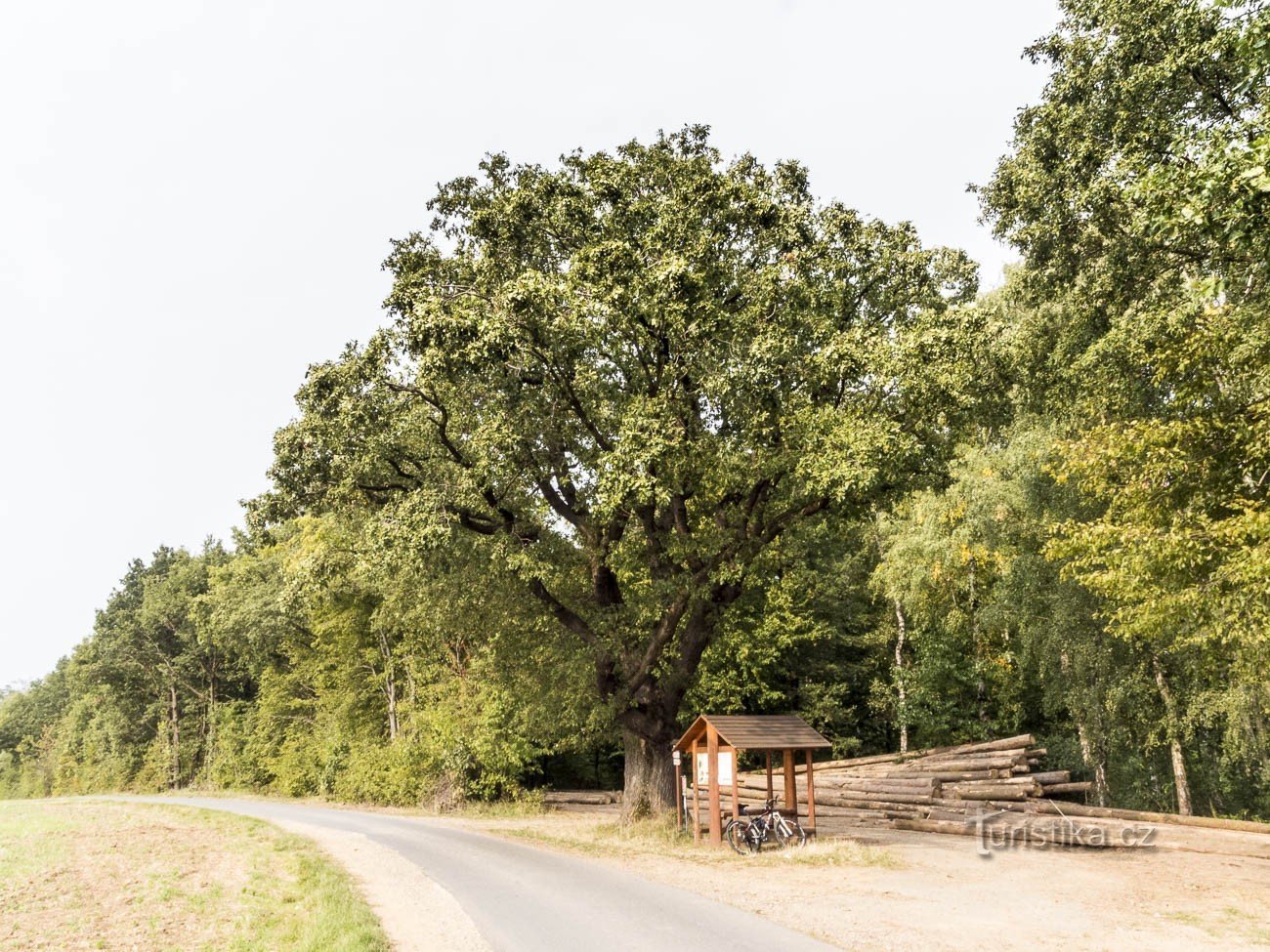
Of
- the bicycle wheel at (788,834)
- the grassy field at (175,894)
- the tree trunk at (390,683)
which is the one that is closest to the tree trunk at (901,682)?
the bicycle wheel at (788,834)

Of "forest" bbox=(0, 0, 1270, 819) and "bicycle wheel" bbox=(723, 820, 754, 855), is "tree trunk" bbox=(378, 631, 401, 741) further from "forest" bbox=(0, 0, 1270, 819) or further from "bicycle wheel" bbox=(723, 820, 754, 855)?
"bicycle wheel" bbox=(723, 820, 754, 855)

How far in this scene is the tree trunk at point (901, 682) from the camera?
31438 mm

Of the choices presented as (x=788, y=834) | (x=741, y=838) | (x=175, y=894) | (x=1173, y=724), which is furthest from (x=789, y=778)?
(x=175, y=894)

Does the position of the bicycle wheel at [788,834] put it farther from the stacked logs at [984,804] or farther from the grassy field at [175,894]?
the grassy field at [175,894]

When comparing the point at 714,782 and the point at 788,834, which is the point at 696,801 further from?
the point at 788,834

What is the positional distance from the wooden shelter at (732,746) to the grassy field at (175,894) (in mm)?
7837

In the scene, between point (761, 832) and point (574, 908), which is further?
point (761, 832)

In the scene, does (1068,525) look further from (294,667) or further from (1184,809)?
(294,667)

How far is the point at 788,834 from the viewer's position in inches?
698

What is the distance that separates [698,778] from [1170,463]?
11.9 metres

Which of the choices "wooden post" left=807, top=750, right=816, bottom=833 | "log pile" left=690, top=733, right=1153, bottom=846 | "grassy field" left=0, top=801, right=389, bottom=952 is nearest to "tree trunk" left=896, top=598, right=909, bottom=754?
"log pile" left=690, top=733, right=1153, bottom=846

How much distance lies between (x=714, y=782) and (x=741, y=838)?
4.10 feet

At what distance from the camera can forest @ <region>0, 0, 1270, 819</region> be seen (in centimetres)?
1483

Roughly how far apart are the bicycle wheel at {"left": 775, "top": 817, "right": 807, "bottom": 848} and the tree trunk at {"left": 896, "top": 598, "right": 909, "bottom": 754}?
12651 millimetres
